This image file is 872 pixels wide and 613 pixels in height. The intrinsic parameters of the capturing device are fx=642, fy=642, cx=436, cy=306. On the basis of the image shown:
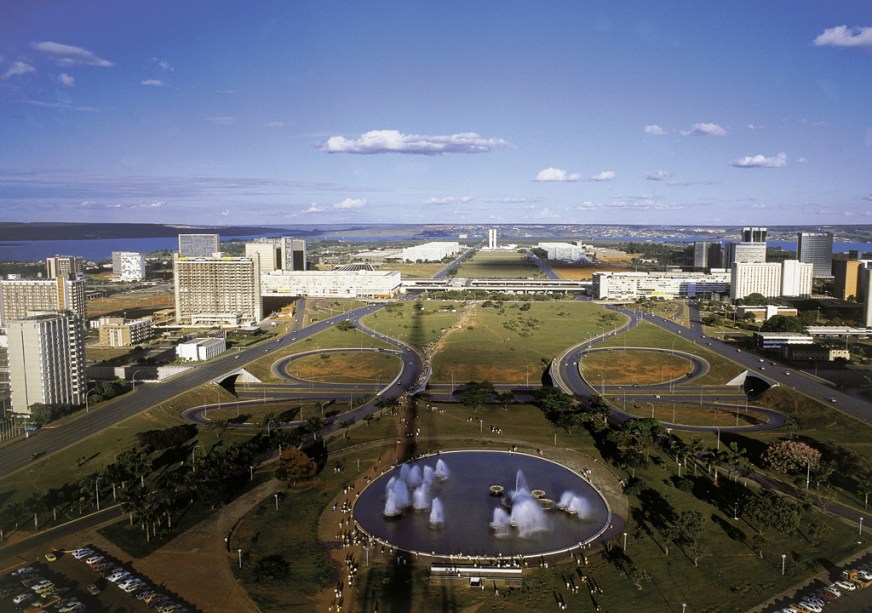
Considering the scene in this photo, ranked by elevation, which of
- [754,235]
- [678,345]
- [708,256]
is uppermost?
[754,235]

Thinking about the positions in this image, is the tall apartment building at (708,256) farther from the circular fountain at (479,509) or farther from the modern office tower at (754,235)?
the circular fountain at (479,509)

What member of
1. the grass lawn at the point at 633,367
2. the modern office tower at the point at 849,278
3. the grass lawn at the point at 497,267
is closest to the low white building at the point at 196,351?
A: the grass lawn at the point at 633,367

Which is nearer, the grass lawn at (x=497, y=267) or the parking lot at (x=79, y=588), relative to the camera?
the parking lot at (x=79, y=588)

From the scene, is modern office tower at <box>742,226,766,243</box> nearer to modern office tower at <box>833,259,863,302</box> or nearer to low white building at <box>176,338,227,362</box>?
modern office tower at <box>833,259,863,302</box>

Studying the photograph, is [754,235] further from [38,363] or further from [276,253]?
[38,363]

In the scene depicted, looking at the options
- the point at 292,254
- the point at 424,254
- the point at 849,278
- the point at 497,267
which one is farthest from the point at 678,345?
the point at 424,254

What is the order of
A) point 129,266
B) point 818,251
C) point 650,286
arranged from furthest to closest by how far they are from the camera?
point 129,266 → point 818,251 → point 650,286
